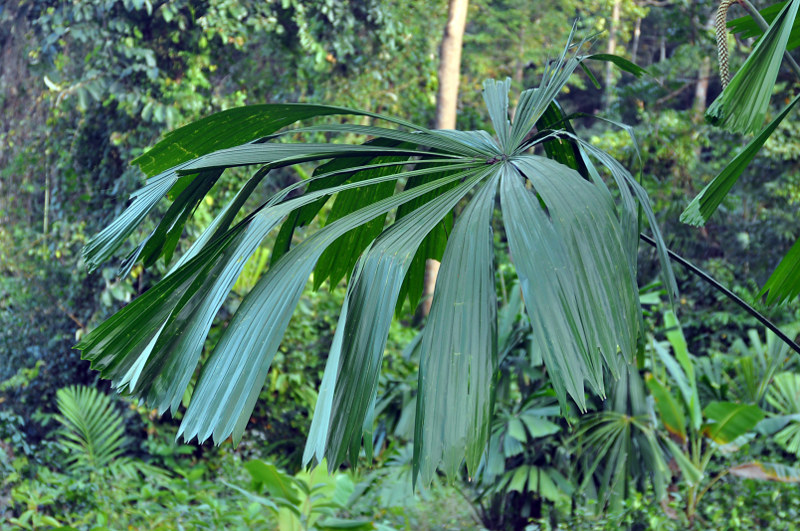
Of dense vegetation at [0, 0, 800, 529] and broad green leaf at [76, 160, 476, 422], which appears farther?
dense vegetation at [0, 0, 800, 529]

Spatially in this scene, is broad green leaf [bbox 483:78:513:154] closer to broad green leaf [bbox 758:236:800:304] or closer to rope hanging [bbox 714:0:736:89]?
rope hanging [bbox 714:0:736:89]

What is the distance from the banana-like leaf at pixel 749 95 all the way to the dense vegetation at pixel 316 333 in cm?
11

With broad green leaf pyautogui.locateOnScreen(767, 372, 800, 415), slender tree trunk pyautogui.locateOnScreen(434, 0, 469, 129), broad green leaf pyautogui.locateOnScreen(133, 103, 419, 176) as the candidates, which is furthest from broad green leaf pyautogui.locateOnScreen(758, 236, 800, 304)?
slender tree trunk pyautogui.locateOnScreen(434, 0, 469, 129)

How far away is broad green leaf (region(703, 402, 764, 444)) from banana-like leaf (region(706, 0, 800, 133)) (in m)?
2.90

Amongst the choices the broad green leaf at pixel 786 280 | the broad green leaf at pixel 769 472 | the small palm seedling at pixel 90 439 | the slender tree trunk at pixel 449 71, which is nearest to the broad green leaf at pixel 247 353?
the broad green leaf at pixel 786 280

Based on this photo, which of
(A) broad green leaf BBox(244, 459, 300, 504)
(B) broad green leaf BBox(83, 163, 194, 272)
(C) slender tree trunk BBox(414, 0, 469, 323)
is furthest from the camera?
(C) slender tree trunk BBox(414, 0, 469, 323)

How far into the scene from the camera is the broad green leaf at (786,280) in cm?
150

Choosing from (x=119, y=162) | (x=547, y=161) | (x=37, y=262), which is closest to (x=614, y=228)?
(x=547, y=161)

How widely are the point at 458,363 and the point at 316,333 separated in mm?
5688

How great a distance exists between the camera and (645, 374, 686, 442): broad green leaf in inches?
144

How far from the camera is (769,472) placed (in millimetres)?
3719

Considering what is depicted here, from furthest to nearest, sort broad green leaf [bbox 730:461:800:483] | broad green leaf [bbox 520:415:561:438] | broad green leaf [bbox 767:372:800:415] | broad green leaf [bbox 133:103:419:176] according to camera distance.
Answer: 1. broad green leaf [bbox 767:372:800:415]
2. broad green leaf [bbox 730:461:800:483]
3. broad green leaf [bbox 520:415:561:438]
4. broad green leaf [bbox 133:103:419:176]

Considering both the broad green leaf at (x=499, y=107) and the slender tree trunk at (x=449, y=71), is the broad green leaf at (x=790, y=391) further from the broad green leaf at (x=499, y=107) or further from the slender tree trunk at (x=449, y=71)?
the broad green leaf at (x=499, y=107)

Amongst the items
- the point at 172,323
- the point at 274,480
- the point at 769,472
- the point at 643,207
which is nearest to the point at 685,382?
the point at 769,472
